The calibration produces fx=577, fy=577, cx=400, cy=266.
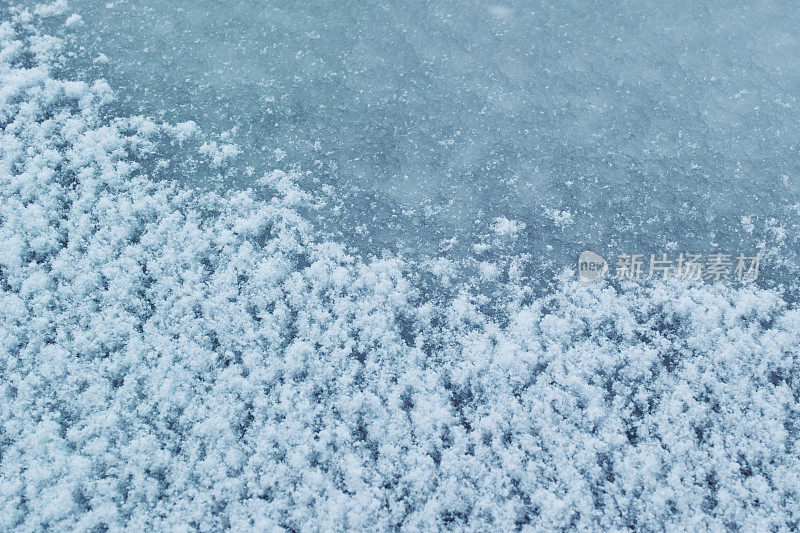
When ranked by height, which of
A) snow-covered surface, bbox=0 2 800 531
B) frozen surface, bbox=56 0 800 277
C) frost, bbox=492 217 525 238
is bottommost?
snow-covered surface, bbox=0 2 800 531

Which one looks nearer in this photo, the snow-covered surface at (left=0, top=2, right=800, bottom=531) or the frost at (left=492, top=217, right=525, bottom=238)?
the snow-covered surface at (left=0, top=2, right=800, bottom=531)

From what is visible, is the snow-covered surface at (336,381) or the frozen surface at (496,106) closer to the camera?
the snow-covered surface at (336,381)

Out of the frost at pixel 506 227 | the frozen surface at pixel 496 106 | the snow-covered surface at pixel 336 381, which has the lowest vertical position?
the snow-covered surface at pixel 336 381

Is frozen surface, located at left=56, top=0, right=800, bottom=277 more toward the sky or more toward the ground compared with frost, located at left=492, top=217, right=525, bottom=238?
more toward the sky

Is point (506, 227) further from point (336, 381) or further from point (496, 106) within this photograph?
point (336, 381)

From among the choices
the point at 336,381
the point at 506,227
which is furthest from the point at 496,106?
the point at 336,381

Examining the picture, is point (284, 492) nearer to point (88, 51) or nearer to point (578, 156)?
point (578, 156)

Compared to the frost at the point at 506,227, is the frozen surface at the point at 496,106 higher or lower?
higher

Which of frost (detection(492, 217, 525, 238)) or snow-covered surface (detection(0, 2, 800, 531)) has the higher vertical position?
frost (detection(492, 217, 525, 238))
